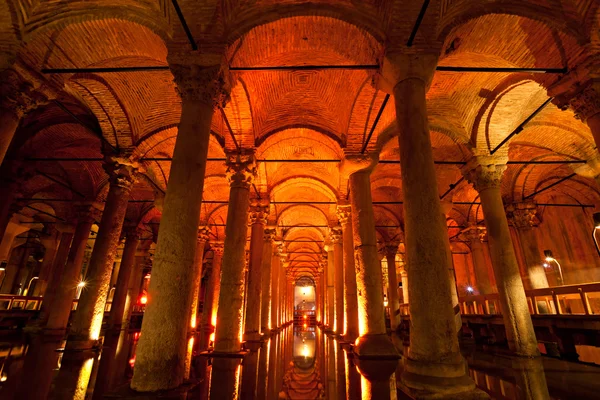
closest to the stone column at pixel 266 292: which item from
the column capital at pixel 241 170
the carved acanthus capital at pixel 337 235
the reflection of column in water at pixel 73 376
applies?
the carved acanthus capital at pixel 337 235

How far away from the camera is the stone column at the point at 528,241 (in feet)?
39.6

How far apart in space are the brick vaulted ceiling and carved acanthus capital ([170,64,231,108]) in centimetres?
53

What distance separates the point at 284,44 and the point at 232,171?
11.1 feet

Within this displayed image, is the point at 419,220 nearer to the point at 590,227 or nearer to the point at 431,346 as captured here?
the point at 431,346

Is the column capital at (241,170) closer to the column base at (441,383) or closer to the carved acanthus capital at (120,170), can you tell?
the carved acanthus capital at (120,170)

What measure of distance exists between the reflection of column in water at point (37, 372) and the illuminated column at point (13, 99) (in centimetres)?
369

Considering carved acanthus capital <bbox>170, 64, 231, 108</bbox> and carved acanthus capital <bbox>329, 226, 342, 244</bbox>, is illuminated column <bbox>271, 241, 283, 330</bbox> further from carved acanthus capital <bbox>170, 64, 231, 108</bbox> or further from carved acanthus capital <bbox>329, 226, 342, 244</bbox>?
carved acanthus capital <bbox>170, 64, 231, 108</bbox>

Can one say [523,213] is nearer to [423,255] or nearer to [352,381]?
[423,255]

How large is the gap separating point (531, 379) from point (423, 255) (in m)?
3.22

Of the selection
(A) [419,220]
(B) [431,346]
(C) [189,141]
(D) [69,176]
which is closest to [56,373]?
(C) [189,141]

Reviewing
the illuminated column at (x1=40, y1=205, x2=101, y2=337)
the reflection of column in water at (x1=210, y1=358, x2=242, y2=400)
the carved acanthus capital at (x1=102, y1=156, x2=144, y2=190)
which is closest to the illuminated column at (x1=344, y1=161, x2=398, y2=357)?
the reflection of column in water at (x1=210, y1=358, x2=242, y2=400)

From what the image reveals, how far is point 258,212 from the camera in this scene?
449 inches

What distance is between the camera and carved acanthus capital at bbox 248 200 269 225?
11242 mm

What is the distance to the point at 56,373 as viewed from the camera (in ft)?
17.2
